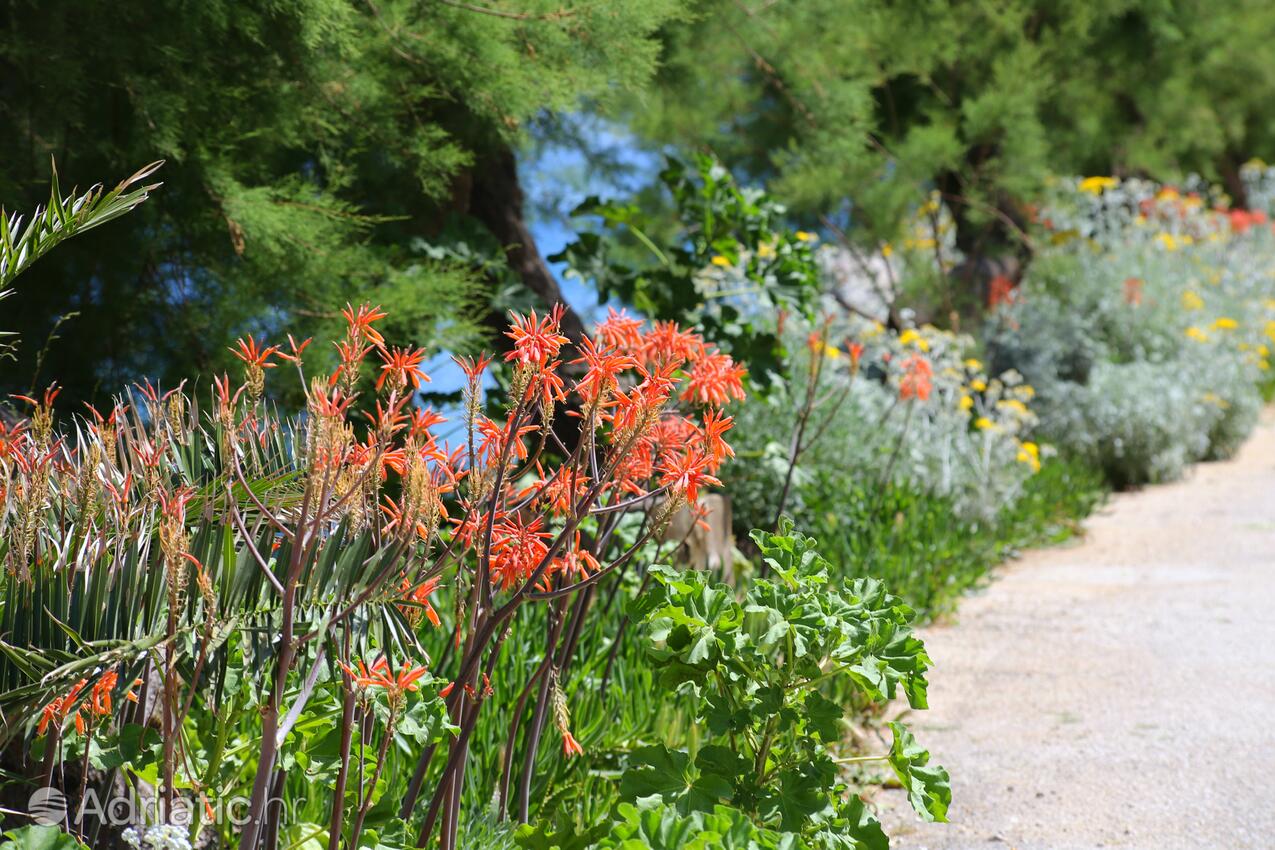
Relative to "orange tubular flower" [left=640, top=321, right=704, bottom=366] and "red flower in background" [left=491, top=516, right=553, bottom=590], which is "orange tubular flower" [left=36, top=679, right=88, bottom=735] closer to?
"red flower in background" [left=491, top=516, right=553, bottom=590]

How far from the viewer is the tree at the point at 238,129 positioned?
3084 mm

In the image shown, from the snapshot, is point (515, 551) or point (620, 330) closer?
point (515, 551)

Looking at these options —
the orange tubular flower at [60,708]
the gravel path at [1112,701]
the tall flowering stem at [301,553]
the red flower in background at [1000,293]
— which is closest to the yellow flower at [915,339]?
the gravel path at [1112,701]

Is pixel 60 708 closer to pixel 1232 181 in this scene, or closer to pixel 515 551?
pixel 515 551

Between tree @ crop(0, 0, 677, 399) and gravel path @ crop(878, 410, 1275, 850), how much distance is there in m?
2.03

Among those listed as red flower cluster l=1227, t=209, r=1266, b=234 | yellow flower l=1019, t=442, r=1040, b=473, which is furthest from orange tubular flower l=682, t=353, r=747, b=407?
red flower cluster l=1227, t=209, r=1266, b=234

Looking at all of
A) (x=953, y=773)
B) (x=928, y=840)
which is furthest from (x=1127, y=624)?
(x=928, y=840)

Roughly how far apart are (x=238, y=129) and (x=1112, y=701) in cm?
318

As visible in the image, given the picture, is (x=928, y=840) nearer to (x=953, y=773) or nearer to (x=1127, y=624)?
(x=953, y=773)

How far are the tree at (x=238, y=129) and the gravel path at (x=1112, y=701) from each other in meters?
2.03

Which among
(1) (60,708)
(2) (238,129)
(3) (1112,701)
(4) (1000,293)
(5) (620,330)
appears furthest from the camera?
(4) (1000,293)

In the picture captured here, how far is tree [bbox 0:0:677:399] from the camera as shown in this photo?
308 cm

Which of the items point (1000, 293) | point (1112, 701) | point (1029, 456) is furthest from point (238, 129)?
point (1000, 293)

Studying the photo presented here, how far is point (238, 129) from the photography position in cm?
339
